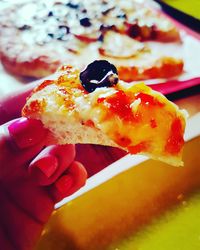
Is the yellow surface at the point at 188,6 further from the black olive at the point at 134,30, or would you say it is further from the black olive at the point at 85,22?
the black olive at the point at 85,22

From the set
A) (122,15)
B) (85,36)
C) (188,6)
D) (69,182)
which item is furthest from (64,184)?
(188,6)

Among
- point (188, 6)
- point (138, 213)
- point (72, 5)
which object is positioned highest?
point (72, 5)

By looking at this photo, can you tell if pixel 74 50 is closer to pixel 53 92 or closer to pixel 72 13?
pixel 72 13

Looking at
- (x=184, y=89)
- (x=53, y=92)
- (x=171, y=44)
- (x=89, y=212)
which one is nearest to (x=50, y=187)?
(x=89, y=212)

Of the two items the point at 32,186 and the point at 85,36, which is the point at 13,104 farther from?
the point at 85,36

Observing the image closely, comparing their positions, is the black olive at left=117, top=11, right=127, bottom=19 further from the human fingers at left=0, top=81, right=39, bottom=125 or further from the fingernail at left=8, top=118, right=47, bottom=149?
the fingernail at left=8, top=118, right=47, bottom=149

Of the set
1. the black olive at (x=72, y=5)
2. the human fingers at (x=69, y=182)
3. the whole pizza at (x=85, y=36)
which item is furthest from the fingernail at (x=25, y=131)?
the black olive at (x=72, y=5)
